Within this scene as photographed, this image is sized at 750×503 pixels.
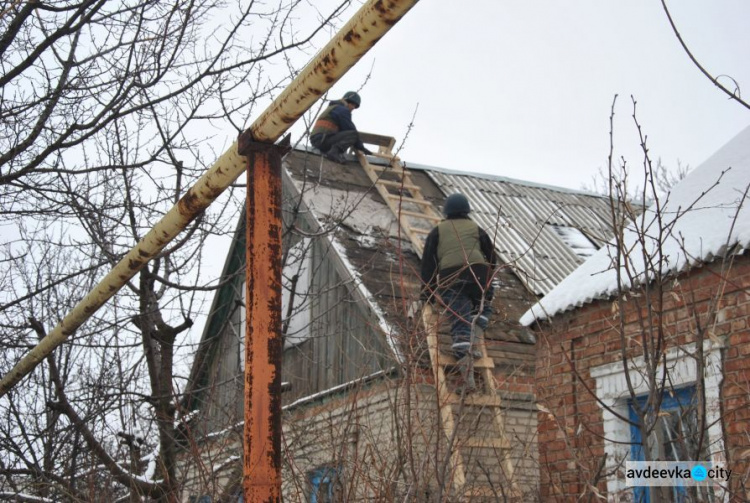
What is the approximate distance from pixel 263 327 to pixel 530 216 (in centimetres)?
996

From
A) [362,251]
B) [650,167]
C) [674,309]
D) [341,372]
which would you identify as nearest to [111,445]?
[341,372]

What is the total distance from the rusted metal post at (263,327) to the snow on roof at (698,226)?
2.66m

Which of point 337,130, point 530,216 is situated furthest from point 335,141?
point 530,216

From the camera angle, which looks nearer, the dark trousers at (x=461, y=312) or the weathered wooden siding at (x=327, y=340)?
the dark trousers at (x=461, y=312)

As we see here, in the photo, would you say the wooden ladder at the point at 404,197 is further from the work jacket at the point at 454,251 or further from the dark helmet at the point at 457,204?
the work jacket at the point at 454,251

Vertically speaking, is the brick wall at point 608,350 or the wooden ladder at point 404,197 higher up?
the wooden ladder at point 404,197

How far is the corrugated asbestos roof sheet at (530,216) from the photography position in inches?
403

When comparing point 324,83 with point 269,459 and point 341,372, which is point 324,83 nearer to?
point 269,459

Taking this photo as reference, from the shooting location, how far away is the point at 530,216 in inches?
475

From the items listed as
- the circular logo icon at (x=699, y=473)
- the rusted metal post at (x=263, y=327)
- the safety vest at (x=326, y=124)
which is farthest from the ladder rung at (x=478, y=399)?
the safety vest at (x=326, y=124)

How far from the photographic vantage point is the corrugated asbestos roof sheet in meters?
10.2

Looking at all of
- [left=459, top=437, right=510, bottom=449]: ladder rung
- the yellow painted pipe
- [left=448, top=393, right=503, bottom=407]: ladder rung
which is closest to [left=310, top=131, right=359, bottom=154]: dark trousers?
[left=448, top=393, right=503, bottom=407]: ladder rung

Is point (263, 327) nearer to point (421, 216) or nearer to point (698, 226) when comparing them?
point (698, 226)

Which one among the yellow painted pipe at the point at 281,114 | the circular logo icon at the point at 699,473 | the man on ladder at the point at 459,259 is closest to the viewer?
the yellow painted pipe at the point at 281,114
